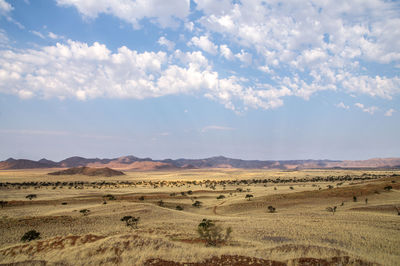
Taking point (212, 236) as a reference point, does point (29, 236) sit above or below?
below

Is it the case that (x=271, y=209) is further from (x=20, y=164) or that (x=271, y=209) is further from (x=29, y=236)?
(x=20, y=164)

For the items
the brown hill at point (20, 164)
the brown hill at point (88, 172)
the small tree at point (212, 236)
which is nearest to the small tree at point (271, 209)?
the small tree at point (212, 236)

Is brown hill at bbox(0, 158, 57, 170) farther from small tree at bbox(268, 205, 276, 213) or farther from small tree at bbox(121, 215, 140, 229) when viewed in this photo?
small tree at bbox(268, 205, 276, 213)

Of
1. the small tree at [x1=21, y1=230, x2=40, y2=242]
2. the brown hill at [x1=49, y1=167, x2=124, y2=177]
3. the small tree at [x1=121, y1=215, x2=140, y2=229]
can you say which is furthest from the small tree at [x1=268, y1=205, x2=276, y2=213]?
the brown hill at [x1=49, y1=167, x2=124, y2=177]

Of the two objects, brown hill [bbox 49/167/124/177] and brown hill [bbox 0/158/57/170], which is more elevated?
brown hill [bbox 0/158/57/170]

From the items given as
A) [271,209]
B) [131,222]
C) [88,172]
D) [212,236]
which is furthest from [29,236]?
[88,172]

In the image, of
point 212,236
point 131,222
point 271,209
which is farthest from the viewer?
point 271,209

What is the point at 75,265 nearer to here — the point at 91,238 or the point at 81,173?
the point at 91,238

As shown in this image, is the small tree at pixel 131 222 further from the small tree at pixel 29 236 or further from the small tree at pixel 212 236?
the small tree at pixel 212 236

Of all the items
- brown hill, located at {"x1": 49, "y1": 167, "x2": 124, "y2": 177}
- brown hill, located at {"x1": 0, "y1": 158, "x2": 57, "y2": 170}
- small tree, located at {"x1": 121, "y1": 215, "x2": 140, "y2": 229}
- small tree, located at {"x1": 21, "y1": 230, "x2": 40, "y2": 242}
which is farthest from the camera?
brown hill, located at {"x1": 0, "y1": 158, "x2": 57, "y2": 170}

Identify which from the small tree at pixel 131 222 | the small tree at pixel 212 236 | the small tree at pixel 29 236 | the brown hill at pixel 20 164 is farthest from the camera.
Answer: the brown hill at pixel 20 164

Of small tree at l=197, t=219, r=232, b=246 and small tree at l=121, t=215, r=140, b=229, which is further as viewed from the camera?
small tree at l=121, t=215, r=140, b=229

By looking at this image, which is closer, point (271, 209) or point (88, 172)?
point (271, 209)

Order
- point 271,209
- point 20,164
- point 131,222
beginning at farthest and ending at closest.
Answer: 1. point 20,164
2. point 271,209
3. point 131,222
